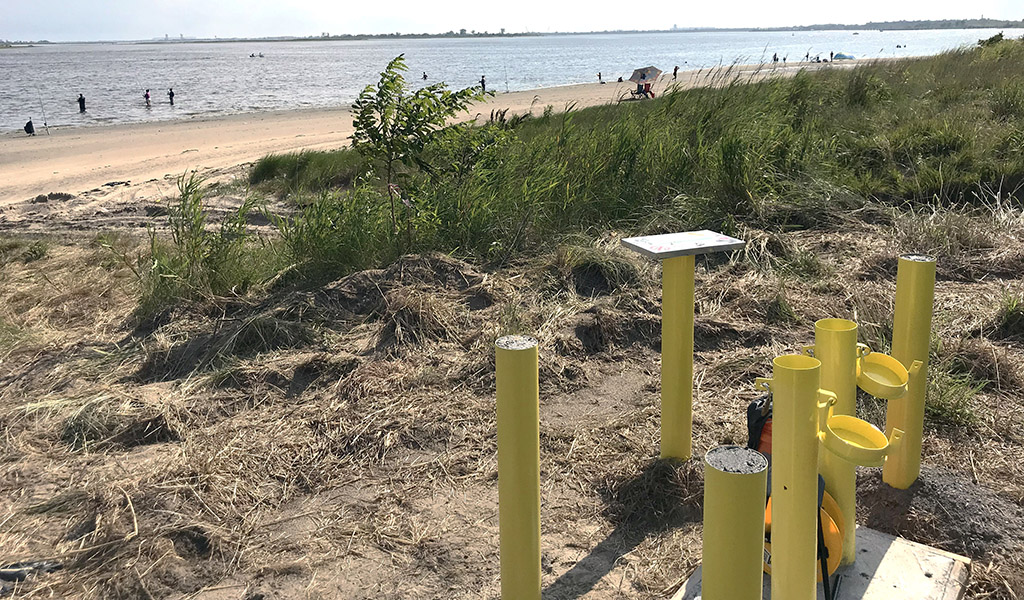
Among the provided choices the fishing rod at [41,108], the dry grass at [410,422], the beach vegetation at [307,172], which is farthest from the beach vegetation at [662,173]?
the fishing rod at [41,108]

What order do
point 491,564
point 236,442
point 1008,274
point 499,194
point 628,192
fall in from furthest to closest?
point 628,192 → point 499,194 → point 1008,274 → point 236,442 → point 491,564

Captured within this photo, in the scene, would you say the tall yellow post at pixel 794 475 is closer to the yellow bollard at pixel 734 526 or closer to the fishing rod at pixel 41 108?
the yellow bollard at pixel 734 526

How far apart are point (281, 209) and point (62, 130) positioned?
22010 mm

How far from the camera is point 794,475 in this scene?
1.86 meters

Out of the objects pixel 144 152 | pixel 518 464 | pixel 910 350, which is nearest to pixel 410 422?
pixel 518 464

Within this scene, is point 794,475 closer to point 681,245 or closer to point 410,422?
point 681,245

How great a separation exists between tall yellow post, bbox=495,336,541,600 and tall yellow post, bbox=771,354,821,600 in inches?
25.8

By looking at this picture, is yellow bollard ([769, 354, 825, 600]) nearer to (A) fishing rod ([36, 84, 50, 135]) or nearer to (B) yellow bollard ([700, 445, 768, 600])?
(B) yellow bollard ([700, 445, 768, 600])

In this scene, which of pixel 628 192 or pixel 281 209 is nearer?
pixel 628 192

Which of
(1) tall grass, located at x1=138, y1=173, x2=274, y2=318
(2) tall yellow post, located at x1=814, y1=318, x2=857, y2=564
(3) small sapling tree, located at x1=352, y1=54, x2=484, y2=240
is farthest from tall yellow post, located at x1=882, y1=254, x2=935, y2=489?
(1) tall grass, located at x1=138, y1=173, x2=274, y2=318

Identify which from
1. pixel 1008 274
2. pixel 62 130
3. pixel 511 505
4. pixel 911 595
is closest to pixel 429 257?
pixel 511 505

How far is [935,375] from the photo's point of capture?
3.69 metres

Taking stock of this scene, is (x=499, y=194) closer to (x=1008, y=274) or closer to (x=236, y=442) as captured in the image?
(x=236, y=442)

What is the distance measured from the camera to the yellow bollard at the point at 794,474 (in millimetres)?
1804
